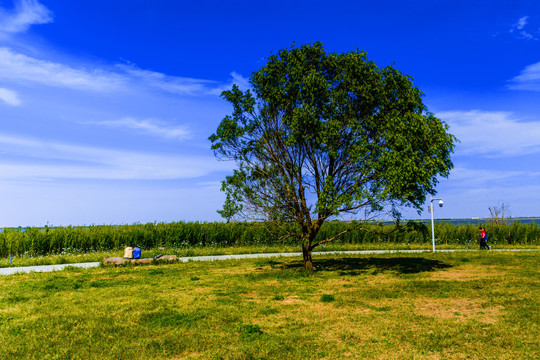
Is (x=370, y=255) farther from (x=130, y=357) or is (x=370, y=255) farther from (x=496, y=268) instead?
(x=130, y=357)

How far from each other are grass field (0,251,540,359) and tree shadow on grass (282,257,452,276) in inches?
15.6

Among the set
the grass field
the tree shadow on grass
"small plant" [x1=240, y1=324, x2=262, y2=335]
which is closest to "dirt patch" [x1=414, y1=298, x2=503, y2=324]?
the grass field

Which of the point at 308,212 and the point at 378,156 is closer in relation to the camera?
the point at 378,156

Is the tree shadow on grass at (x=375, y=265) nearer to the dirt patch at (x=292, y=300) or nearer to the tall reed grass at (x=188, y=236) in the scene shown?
the tall reed grass at (x=188, y=236)

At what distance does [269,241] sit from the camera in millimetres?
35406

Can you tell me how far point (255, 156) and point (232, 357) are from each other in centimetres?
1203

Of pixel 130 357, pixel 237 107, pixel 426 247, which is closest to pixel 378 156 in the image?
pixel 237 107

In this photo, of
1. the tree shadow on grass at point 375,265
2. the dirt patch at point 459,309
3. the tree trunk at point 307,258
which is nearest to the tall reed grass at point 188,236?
the tree shadow on grass at point 375,265

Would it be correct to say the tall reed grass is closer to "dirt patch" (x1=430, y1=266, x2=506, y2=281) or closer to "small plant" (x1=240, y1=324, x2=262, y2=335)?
"dirt patch" (x1=430, y1=266, x2=506, y2=281)

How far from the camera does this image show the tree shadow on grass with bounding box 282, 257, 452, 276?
1858cm

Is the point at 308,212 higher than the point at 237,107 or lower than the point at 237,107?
lower

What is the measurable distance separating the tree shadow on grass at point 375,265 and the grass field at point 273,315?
0.40 m

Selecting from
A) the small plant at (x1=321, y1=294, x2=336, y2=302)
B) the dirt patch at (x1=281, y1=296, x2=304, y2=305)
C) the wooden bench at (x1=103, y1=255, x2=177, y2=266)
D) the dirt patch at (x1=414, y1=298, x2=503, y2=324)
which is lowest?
the dirt patch at (x1=414, y1=298, x2=503, y2=324)

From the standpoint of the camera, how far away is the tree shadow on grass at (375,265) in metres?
18.6
